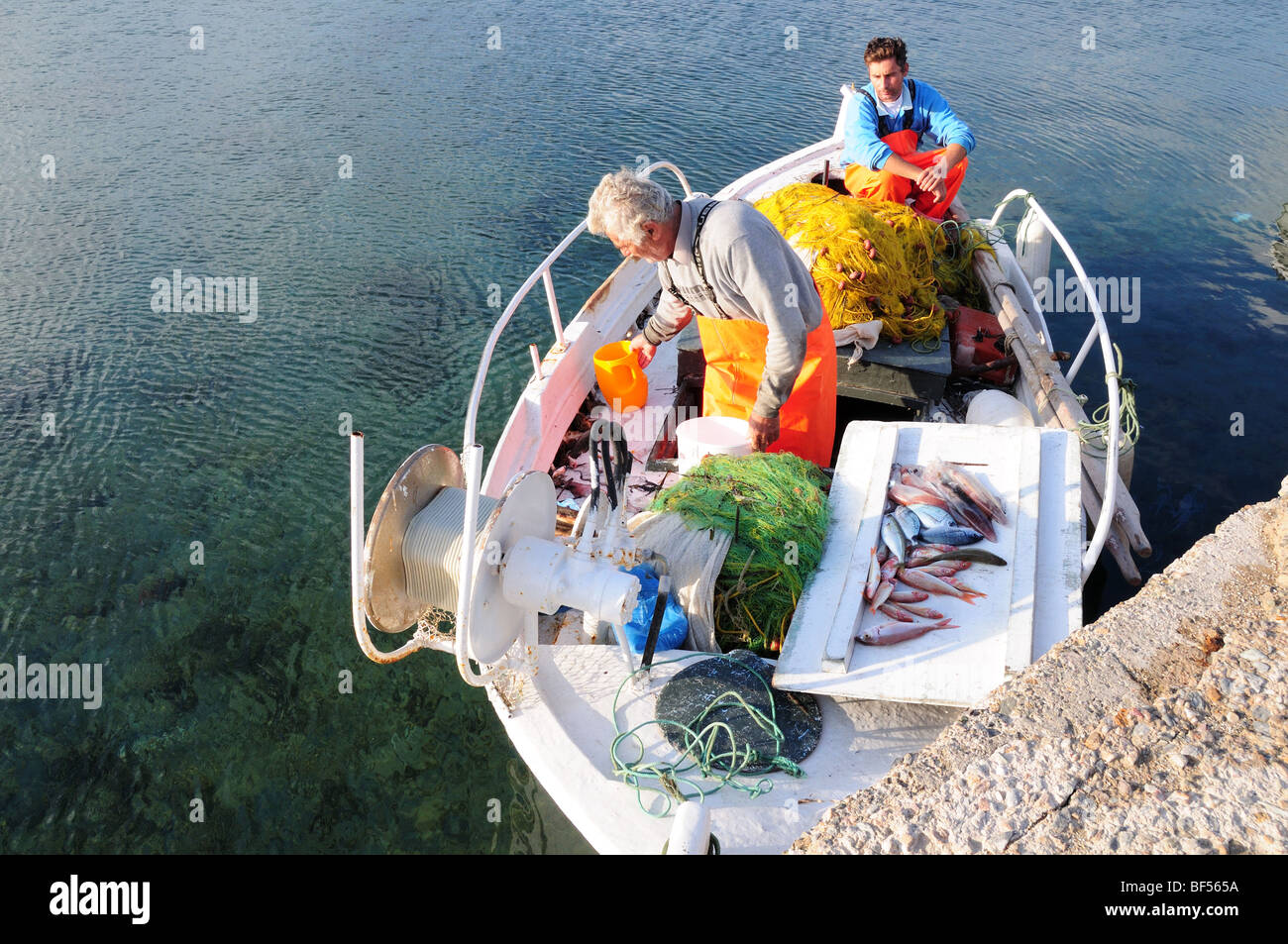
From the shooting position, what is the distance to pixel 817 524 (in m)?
4.42

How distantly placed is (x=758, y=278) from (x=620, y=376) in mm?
2231

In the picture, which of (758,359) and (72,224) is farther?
(72,224)

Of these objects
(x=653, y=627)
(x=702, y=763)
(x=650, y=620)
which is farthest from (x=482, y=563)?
(x=702, y=763)

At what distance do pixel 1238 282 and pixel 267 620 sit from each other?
1157 centimetres

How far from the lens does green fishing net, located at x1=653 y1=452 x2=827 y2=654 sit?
14.1ft

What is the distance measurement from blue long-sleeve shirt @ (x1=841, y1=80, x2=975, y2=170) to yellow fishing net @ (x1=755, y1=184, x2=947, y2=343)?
0.80m

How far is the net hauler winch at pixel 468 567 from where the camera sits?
11.1 ft

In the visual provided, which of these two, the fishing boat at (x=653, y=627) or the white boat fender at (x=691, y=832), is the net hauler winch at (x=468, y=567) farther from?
the white boat fender at (x=691, y=832)

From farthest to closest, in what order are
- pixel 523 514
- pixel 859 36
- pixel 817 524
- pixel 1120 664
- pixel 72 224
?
pixel 859 36, pixel 72 224, pixel 817 524, pixel 523 514, pixel 1120 664

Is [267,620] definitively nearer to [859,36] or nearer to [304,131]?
[304,131]
